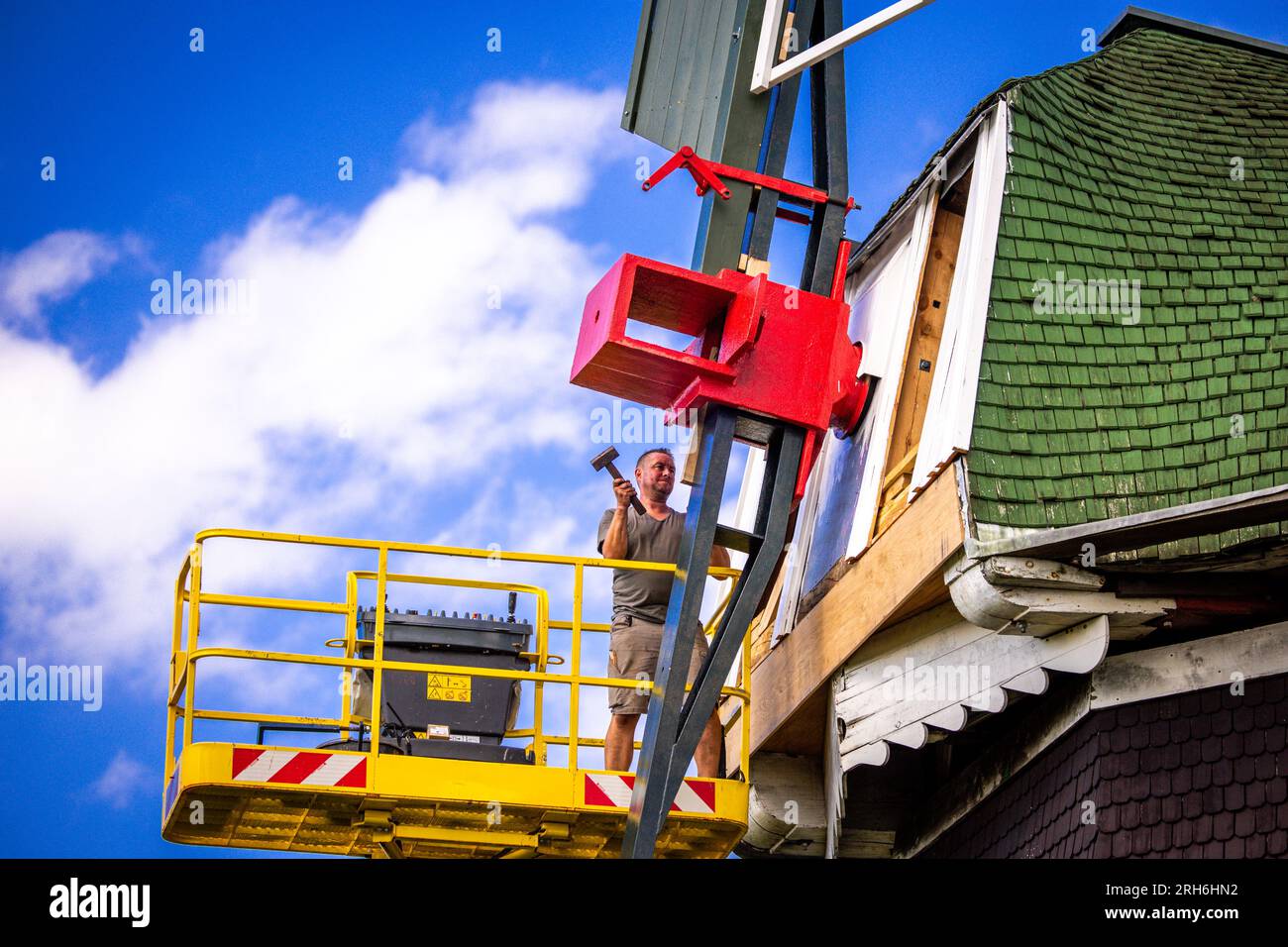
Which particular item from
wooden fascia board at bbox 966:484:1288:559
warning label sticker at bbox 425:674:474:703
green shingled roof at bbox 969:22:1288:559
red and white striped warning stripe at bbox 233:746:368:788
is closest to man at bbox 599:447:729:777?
warning label sticker at bbox 425:674:474:703

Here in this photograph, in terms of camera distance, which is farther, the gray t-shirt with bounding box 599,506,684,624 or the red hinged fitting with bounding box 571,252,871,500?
the gray t-shirt with bounding box 599,506,684,624

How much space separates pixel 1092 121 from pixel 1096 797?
4.90 meters

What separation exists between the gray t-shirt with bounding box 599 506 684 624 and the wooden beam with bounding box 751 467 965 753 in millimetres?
1062

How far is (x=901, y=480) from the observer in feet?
39.1

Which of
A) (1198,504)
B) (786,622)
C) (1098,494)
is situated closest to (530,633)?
(786,622)

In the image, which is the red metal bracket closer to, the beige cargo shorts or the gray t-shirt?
the gray t-shirt

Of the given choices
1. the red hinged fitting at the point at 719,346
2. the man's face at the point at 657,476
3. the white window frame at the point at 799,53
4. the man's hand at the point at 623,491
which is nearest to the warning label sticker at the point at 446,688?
the man's hand at the point at 623,491

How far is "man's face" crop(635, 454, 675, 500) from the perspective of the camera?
41.2 feet

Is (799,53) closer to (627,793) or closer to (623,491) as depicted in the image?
(623,491)

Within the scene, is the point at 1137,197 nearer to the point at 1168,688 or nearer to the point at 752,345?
the point at 752,345

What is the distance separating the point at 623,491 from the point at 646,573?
0.64 meters

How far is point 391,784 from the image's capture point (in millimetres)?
11031

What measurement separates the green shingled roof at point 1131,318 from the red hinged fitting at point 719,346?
124 cm

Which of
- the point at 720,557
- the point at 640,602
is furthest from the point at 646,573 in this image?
the point at 720,557
